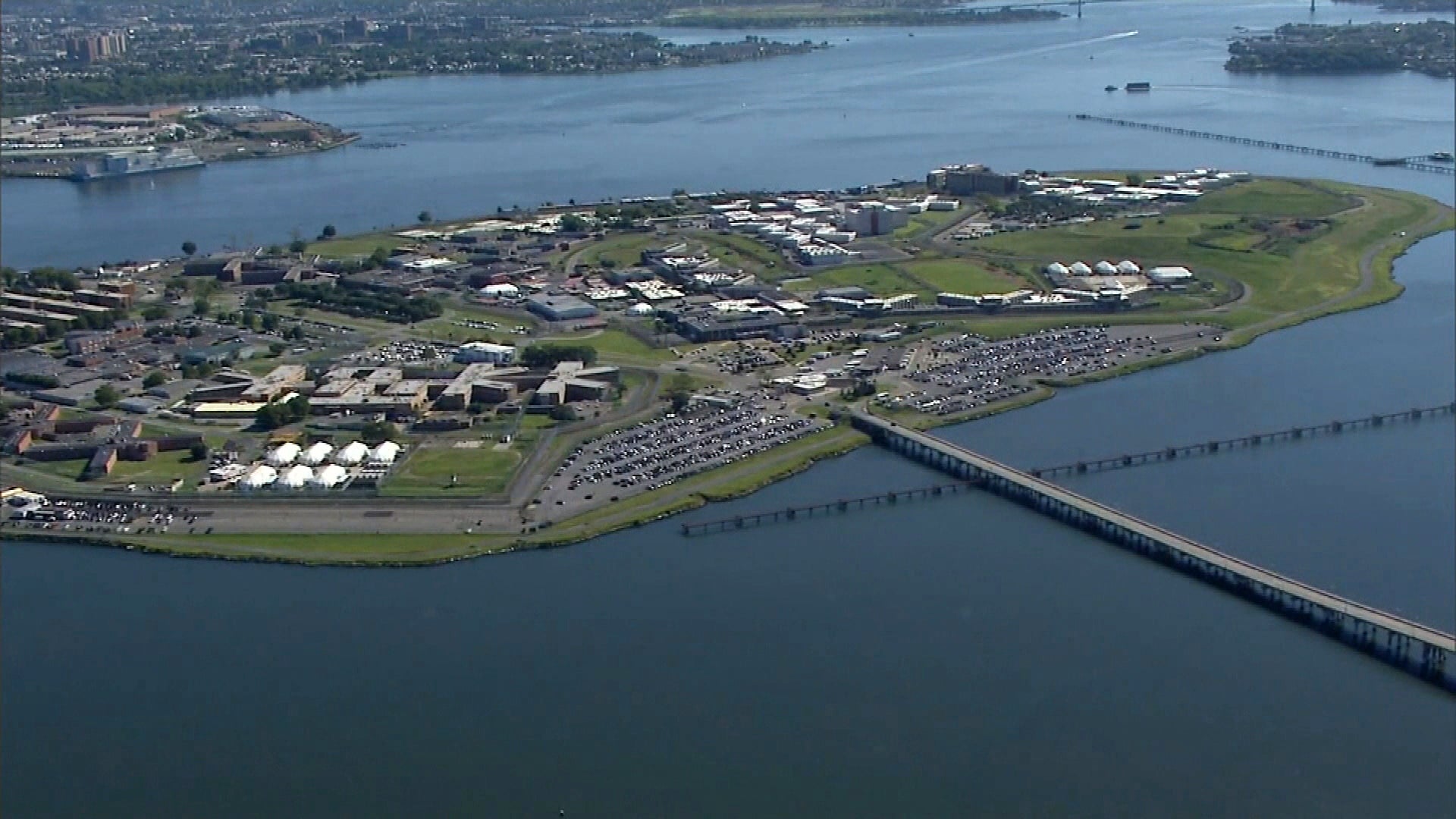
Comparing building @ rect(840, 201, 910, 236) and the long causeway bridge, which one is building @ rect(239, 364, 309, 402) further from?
building @ rect(840, 201, 910, 236)

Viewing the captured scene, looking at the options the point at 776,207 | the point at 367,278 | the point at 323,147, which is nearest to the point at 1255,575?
the point at 367,278

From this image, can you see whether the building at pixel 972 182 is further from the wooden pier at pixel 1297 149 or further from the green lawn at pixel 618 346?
the green lawn at pixel 618 346

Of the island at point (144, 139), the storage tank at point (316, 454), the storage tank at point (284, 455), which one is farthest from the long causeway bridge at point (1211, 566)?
the island at point (144, 139)

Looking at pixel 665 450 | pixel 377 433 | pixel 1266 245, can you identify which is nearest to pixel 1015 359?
pixel 665 450

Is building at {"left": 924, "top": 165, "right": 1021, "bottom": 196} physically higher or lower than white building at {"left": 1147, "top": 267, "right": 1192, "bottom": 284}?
higher

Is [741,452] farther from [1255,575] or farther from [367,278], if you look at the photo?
[367,278]

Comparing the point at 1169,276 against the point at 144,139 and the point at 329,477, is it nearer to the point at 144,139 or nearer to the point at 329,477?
the point at 329,477

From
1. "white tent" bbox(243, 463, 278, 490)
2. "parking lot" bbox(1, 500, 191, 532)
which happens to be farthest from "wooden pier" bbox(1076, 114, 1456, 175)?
"parking lot" bbox(1, 500, 191, 532)
